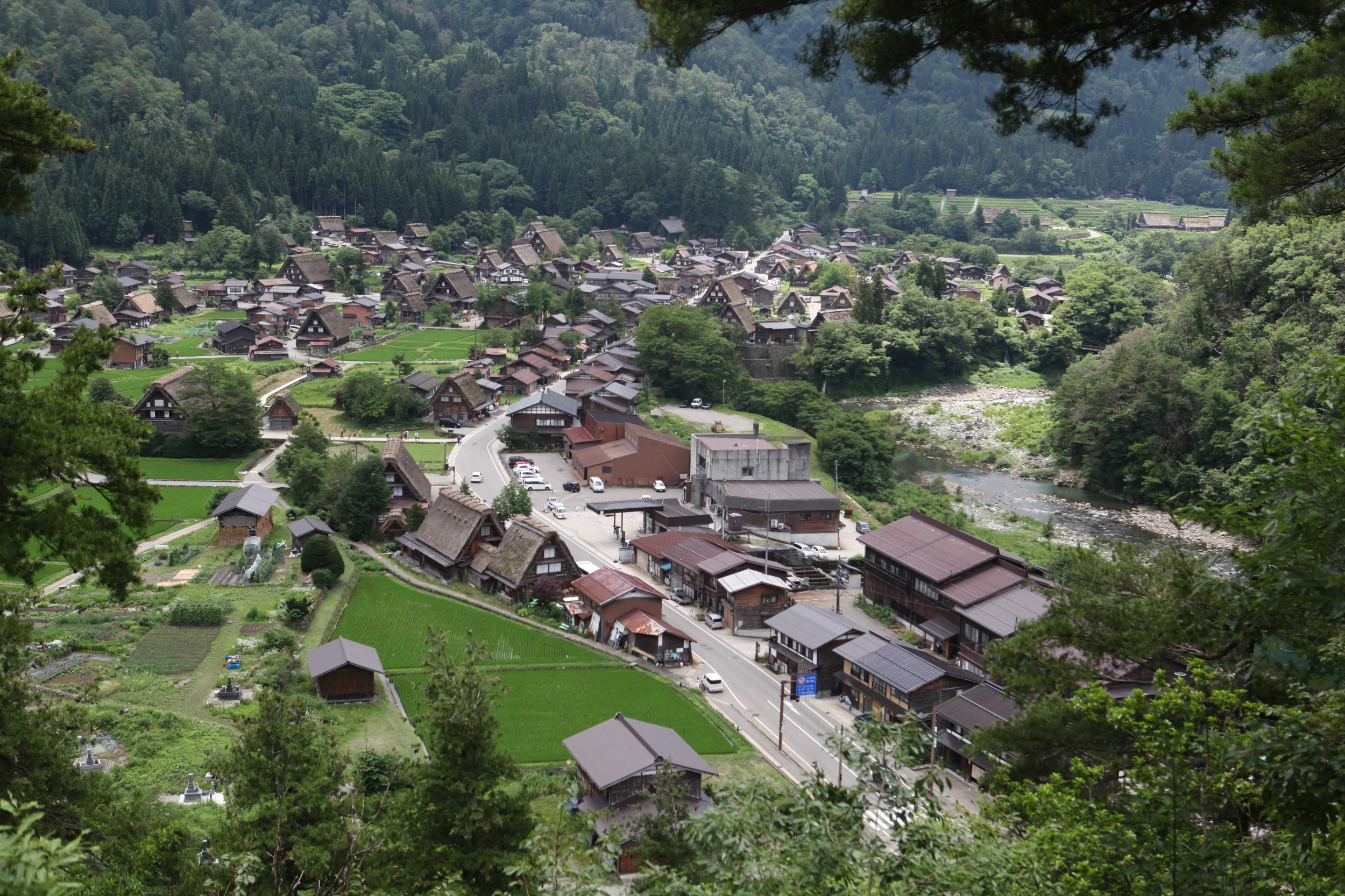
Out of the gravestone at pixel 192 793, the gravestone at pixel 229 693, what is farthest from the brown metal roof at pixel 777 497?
the gravestone at pixel 192 793

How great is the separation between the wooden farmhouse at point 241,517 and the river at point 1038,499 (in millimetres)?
23290

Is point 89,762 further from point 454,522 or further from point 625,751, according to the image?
point 454,522

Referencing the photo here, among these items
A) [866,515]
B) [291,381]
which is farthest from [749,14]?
[291,381]

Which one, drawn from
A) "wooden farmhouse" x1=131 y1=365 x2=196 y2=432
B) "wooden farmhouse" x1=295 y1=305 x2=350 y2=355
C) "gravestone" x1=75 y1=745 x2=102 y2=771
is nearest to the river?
"gravestone" x1=75 y1=745 x2=102 y2=771

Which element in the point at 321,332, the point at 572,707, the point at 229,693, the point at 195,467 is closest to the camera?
the point at 229,693

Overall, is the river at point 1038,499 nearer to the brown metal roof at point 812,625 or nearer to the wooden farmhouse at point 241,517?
the brown metal roof at point 812,625

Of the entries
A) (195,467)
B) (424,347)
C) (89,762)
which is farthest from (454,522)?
(424,347)

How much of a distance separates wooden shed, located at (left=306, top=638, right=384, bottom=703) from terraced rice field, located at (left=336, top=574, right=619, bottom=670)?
1245 millimetres

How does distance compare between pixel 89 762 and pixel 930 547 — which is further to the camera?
pixel 930 547

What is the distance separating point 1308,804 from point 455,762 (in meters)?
7.54

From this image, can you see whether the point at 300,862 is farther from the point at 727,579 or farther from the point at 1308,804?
the point at 727,579

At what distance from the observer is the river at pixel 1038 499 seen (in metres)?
32.0

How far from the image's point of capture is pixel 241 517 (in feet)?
80.5

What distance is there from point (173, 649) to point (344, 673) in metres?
3.60
